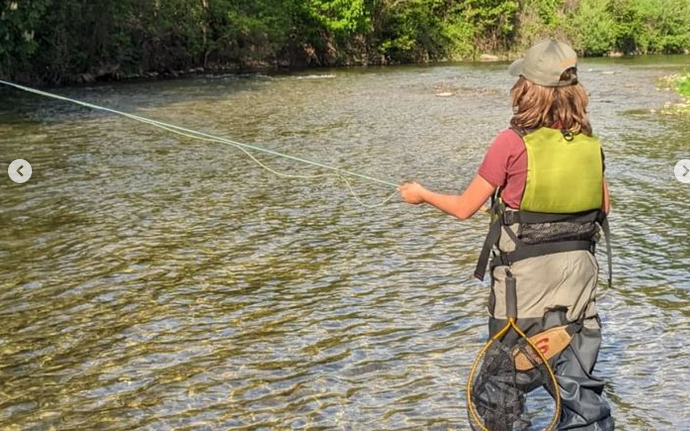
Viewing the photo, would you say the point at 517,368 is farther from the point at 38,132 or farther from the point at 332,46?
the point at 332,46

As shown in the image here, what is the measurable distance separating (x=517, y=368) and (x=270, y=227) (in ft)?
22.1

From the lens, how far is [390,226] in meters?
11.0

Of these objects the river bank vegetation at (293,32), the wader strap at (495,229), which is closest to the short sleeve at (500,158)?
the wader strap at (495,229)

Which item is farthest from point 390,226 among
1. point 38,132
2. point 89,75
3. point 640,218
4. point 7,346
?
point 89,75

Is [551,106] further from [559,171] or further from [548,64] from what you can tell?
[559,171]

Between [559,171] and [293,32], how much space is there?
50229 millimetres

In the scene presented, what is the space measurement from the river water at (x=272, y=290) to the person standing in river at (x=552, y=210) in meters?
1.43

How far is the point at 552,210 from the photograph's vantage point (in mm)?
4285

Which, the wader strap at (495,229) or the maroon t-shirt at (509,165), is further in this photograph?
the wader strap at (495,229)

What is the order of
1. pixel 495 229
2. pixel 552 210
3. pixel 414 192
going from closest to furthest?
pixel 552 210 < pixel 495 229 < pixel 414 192

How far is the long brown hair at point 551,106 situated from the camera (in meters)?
4.22

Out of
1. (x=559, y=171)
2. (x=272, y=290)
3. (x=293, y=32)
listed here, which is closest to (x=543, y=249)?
(x=559, y=171)

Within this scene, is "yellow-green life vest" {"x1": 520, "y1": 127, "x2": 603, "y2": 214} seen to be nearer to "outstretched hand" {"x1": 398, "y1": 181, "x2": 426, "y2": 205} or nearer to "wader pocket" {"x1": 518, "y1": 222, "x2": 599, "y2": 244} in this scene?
"wader pocket" {"x1": 518, "y1": 222, "x2": 599, "y2": 244}

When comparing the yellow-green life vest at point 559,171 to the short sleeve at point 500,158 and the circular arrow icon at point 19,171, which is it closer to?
the short sleeve at point 500,158
